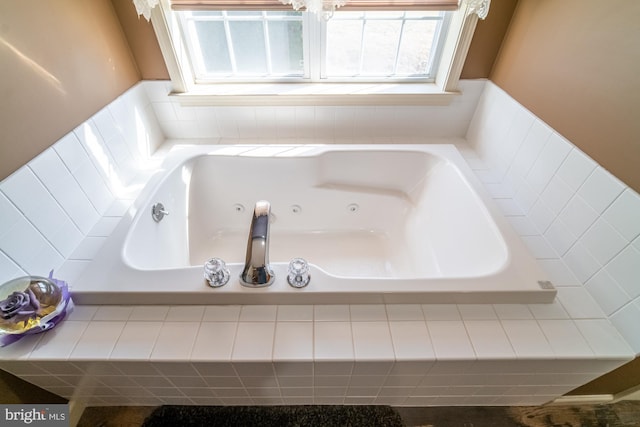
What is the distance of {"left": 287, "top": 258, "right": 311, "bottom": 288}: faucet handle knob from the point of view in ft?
2.97

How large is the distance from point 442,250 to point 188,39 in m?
1.71

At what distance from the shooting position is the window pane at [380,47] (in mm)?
1500

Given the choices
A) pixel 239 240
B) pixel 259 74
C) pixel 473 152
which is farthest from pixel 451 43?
pixel 239 240

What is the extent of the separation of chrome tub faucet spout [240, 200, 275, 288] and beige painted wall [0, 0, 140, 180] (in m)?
0.78

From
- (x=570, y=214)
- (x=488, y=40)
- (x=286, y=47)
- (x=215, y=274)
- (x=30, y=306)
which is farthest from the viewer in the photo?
(x=286, y=47)

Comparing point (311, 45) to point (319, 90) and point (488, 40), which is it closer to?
point (319, 90)

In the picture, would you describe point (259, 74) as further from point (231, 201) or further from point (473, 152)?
point (473, 152)

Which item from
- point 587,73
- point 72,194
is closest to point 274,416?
point 72,194

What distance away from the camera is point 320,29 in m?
1.46

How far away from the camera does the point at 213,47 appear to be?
62.1 inches

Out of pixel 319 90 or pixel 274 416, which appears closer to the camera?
pixel 274 416

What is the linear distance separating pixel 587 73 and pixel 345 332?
1.20 meters

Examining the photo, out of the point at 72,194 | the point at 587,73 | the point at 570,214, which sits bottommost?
the point at 570,214

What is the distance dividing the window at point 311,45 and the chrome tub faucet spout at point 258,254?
3.56 feet
